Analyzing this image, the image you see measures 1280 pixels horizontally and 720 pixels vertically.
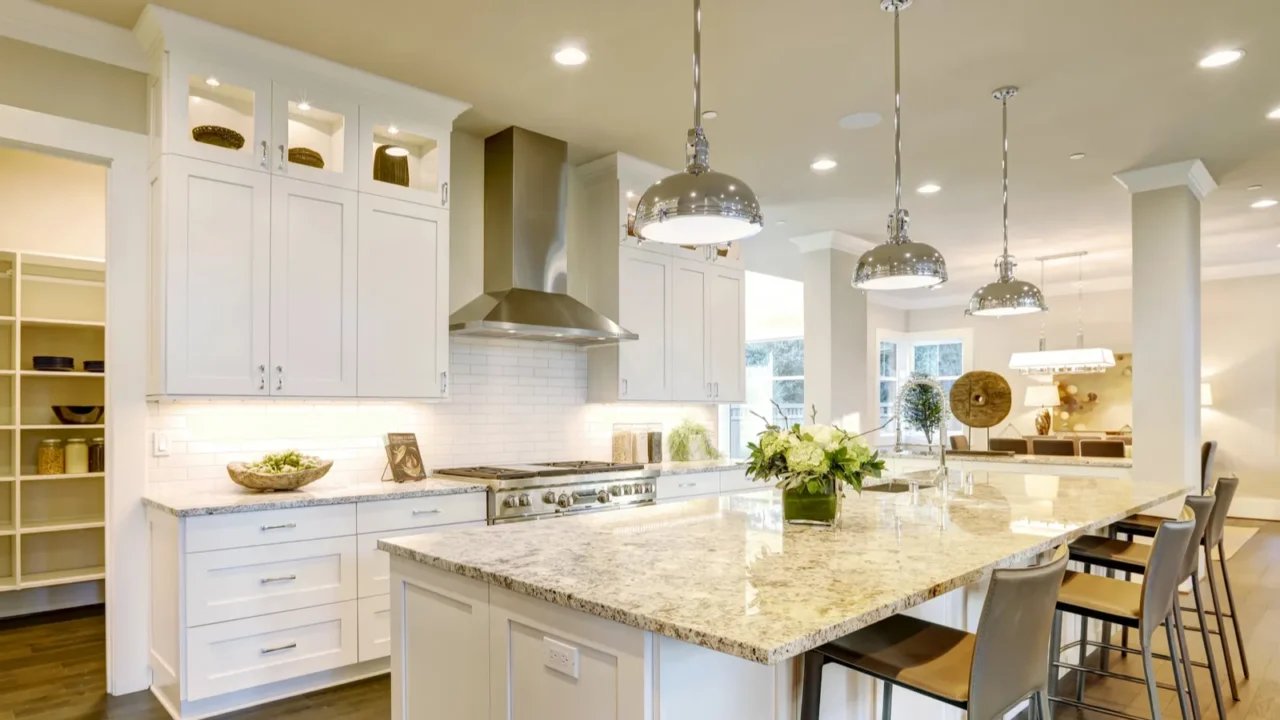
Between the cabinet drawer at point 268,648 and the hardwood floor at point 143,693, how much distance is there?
0.43ft

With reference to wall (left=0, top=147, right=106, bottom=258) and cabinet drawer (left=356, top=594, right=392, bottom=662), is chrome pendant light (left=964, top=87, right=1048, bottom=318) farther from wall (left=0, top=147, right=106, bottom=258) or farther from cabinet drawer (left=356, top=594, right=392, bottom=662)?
wall (left=0, top=147, right=106, bottom=258)

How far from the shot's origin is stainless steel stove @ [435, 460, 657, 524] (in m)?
3.83

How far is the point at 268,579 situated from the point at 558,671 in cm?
204

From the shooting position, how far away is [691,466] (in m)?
4.99

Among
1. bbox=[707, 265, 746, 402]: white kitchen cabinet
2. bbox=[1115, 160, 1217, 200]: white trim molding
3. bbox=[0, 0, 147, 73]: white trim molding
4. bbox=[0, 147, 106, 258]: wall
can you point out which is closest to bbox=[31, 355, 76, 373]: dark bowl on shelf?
bbox=[0, 147, 106, 258]: wall

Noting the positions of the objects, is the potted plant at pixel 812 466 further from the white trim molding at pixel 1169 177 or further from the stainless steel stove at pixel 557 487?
the white trim molding at pixel 1169 177

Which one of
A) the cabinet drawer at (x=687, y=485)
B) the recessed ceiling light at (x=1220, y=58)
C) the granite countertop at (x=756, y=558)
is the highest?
the recessed ceiling light at (x=1220, y=58)

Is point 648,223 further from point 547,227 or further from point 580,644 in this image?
point 547,227

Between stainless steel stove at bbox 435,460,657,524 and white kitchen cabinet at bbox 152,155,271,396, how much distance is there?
118cm

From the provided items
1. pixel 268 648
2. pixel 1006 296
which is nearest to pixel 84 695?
pixel 268 648

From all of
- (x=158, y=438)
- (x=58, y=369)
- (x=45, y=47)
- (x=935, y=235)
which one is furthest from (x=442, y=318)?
(x=935, y=235)

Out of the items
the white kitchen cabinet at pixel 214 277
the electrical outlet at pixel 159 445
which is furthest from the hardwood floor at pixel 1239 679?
the electrical outlet at pixel 159 445

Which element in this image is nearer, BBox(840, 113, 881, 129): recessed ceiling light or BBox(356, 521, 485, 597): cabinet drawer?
BBox(356, 521, 485, 597): cabinet drawer

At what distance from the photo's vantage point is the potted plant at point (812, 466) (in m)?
2.29
